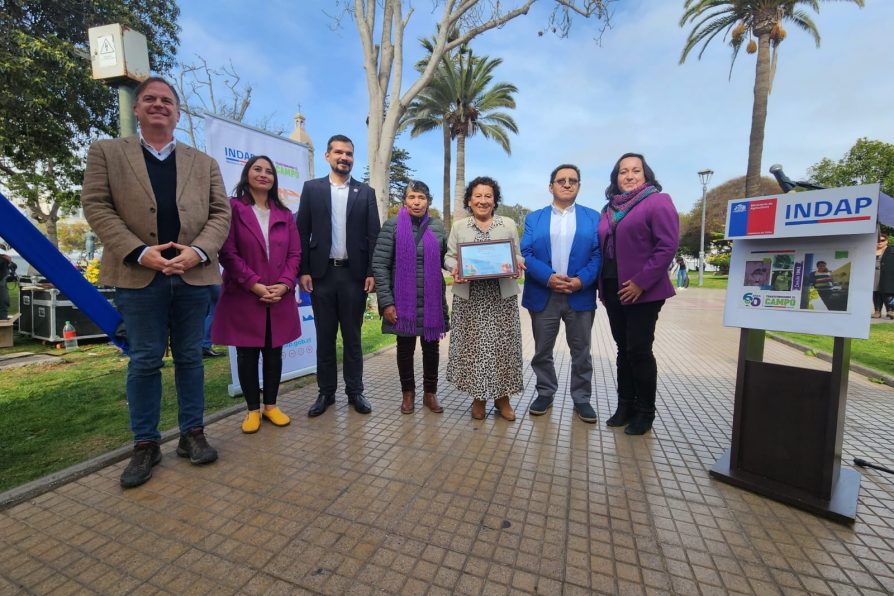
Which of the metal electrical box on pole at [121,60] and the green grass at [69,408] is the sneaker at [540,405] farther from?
the metal electrical box on pole at [121,60]

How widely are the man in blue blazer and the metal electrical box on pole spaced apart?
11.3 feet

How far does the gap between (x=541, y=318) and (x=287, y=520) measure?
8.22 ft

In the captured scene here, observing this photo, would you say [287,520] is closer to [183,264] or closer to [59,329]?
[183,264]

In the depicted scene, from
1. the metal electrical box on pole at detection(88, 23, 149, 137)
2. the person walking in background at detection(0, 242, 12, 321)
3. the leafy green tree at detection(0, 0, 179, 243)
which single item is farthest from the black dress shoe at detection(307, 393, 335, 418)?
the leafy green tree at detection(0, 0, 179, 243)

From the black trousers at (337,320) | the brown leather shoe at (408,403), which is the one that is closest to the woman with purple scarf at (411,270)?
the black trousers at (337,320)

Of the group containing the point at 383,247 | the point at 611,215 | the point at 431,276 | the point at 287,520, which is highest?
the point at 611,215

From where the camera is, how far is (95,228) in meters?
2.54

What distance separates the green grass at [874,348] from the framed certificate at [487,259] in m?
4.11

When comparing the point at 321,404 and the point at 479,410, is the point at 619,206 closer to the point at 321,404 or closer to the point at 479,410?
the point at 479,410

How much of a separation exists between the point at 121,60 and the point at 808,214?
189 inches

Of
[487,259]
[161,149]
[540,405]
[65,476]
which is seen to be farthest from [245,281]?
[540,405]

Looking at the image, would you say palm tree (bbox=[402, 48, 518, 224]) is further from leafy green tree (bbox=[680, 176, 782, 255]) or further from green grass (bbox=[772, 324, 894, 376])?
leafy green tree (bbox=[680, 176, 782, 255])

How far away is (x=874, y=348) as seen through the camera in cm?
718

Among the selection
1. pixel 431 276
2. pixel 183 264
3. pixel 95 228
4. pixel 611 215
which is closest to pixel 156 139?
pixel 95 228
